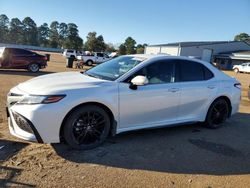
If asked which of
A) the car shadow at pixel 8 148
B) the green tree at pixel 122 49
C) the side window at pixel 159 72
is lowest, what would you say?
the green tree at pixel 122 49

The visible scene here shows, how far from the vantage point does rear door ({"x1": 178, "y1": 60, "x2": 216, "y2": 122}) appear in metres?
5.78

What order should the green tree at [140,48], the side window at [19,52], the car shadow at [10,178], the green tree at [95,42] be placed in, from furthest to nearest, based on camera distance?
the green tree at [95,42] → the green tree at [140,48] → the side window at [19,52] → the car shadow at [10,178]

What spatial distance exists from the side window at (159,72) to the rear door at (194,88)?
8.7 inches

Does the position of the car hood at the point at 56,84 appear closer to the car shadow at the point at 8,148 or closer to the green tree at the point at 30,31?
the car shadow at the point at 8,148

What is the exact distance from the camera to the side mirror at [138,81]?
16.2ft

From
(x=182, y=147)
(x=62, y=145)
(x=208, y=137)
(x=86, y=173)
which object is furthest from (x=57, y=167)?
(x=208, y=137)

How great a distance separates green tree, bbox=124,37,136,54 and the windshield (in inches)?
→ 2866

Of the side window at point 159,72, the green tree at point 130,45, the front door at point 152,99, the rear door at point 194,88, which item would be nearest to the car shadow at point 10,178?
the front door at point 152,99

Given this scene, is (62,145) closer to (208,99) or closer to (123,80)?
(123,80)

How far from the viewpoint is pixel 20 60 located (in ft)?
57.7

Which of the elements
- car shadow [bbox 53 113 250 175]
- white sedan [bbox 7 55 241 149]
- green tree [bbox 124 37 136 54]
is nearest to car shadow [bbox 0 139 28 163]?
white sedan [bbox 7 55 241 149]

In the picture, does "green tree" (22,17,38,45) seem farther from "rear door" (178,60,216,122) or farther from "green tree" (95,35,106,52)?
"rear door" (178,60,216,122)

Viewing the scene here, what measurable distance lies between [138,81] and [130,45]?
257ft

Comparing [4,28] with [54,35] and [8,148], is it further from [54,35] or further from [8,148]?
[8,148]
